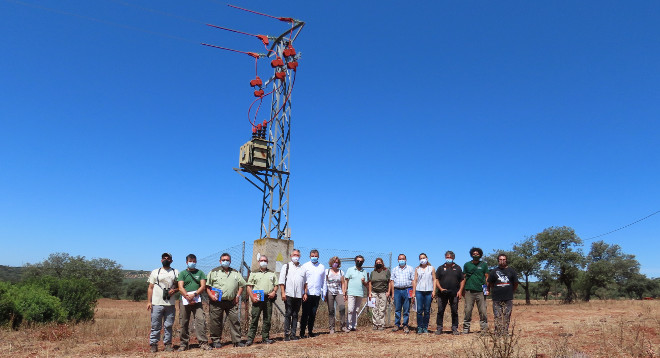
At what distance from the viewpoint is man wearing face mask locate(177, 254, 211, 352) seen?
848 cm

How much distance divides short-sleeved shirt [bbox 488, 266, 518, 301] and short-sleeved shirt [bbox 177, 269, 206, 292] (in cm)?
554

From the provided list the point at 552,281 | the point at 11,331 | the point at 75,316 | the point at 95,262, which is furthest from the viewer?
the point at 95,262

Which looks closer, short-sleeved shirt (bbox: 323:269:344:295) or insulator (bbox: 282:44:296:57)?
short-sleeved shirt (bbox: 323:269:344:295)

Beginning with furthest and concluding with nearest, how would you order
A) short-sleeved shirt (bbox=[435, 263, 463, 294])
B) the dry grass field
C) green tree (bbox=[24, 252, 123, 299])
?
green tree (bbox=[24, 252, 123, 299]), short-sleeved shirt (bbox=[435, 263, 463, 294]), the dry grass field

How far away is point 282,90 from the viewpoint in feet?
53.4

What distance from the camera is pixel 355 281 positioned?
1093cm

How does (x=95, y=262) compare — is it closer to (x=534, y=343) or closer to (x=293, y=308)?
(x=293, y=308)

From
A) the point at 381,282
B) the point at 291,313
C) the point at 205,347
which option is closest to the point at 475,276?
the point at 381,282

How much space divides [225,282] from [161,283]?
1.14m

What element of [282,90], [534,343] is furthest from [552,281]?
[534,343]

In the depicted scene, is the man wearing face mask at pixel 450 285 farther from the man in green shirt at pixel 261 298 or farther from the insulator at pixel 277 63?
the insulator at pixel 277 63

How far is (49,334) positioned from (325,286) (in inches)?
249

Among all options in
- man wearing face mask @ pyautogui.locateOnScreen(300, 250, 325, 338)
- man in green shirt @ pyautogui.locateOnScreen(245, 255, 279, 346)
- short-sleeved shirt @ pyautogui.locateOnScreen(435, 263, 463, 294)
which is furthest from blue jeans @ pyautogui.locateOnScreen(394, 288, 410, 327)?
man in green shirt @ pyautogui.locateOnScreen(245, 255, 279, 346)

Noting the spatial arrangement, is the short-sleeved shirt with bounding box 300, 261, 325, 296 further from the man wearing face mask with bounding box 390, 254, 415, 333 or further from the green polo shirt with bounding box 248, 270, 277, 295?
the man wearing face mask with bounding box 390, 254, 415, 333
